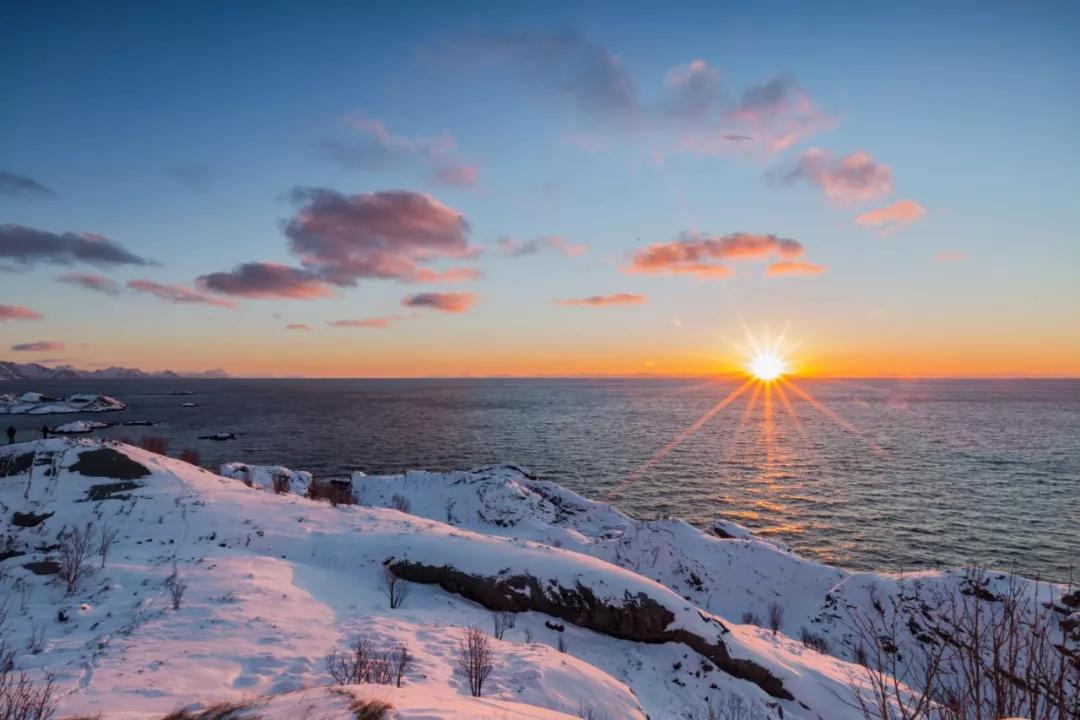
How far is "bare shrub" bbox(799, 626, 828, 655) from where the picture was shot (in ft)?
78.6

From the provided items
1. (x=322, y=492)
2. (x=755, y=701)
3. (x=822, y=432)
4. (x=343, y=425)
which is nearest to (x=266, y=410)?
(x=343, y=425)

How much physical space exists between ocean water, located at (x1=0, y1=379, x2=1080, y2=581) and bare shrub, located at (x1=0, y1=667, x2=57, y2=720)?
131ft

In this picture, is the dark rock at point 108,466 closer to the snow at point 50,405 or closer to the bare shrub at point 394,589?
the bare shrub at point 394,589

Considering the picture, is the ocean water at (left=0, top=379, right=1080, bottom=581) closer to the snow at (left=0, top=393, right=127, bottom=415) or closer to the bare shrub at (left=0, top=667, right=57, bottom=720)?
the snow at (left=0, top=393, right=127, bottom=415)

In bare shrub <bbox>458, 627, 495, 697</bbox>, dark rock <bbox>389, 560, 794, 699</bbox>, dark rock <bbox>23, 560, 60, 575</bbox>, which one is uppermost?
dark rock <bbox>23, 560, 60, 575</bbox>

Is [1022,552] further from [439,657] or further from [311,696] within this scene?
[311,696]

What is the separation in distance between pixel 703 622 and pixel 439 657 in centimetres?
1056

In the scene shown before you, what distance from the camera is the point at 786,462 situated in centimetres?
6862

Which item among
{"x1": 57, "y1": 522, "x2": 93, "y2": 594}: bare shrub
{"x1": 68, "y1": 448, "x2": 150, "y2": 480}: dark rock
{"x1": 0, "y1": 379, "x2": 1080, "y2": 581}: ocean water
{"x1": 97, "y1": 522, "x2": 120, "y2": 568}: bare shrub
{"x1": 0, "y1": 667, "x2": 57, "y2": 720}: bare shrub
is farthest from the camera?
{"x1": 0, "y1": 379, "x2": 1080, "y2": 581}: ocean water

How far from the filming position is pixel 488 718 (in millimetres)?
8539

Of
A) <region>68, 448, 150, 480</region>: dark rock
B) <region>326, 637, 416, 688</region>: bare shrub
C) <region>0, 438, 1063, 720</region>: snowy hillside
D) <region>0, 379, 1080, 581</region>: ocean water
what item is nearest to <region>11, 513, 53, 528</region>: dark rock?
<region>0, 438, 1063, 720</region>: snowy hillside

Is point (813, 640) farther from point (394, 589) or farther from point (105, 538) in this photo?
point (105, 538)

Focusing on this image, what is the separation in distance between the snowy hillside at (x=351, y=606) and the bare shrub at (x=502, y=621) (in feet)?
Answer: 0.27

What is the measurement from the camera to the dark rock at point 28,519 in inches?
794
